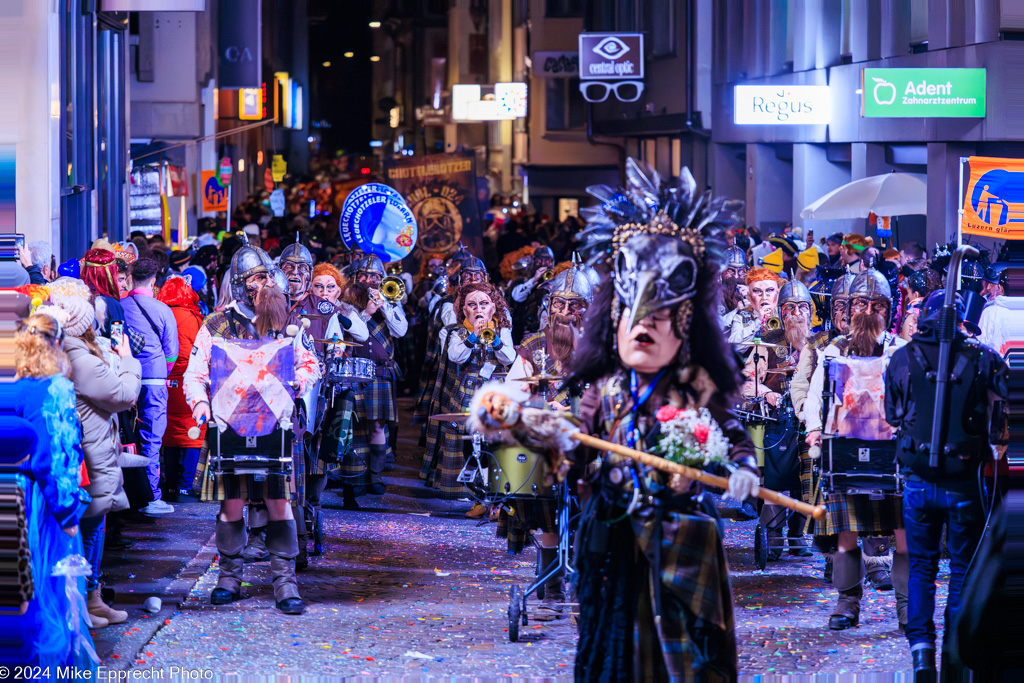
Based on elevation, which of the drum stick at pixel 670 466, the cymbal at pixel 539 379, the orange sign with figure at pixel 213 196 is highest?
the orange sign with figure at pixel 213 196

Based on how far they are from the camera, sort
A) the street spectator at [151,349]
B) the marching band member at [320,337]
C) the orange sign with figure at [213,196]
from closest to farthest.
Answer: the marching band member at [320,337] → the street spectator at [151,349] → the orange sign with figure at [213,196]

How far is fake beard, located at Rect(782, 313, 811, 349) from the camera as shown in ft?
31.7

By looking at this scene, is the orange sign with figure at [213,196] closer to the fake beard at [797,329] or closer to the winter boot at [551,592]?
the fake beard at [797,329]

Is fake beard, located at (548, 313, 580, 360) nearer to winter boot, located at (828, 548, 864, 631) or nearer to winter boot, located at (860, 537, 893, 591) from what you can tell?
winter boot, located at (828, 548, 864, 631)

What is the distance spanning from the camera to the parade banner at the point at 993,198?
11.5 meters

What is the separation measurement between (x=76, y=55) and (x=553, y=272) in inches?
276

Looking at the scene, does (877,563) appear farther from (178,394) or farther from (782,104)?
(782,104)

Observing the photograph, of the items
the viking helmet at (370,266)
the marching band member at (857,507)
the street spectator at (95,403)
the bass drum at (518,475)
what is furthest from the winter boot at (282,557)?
the viking helmet at (370,266)

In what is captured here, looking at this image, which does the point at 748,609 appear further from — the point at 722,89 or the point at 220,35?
the point at 220,35

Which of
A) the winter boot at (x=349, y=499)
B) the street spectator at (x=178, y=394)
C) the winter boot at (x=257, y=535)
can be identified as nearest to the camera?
the winter boot at (x=257, y=535)

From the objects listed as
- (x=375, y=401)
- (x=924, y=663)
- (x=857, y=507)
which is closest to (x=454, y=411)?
(x=375, y=401)

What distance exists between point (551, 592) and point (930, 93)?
10.7m

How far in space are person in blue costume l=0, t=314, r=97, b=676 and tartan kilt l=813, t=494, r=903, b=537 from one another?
400cm

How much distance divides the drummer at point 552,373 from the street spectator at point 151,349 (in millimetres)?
3324
